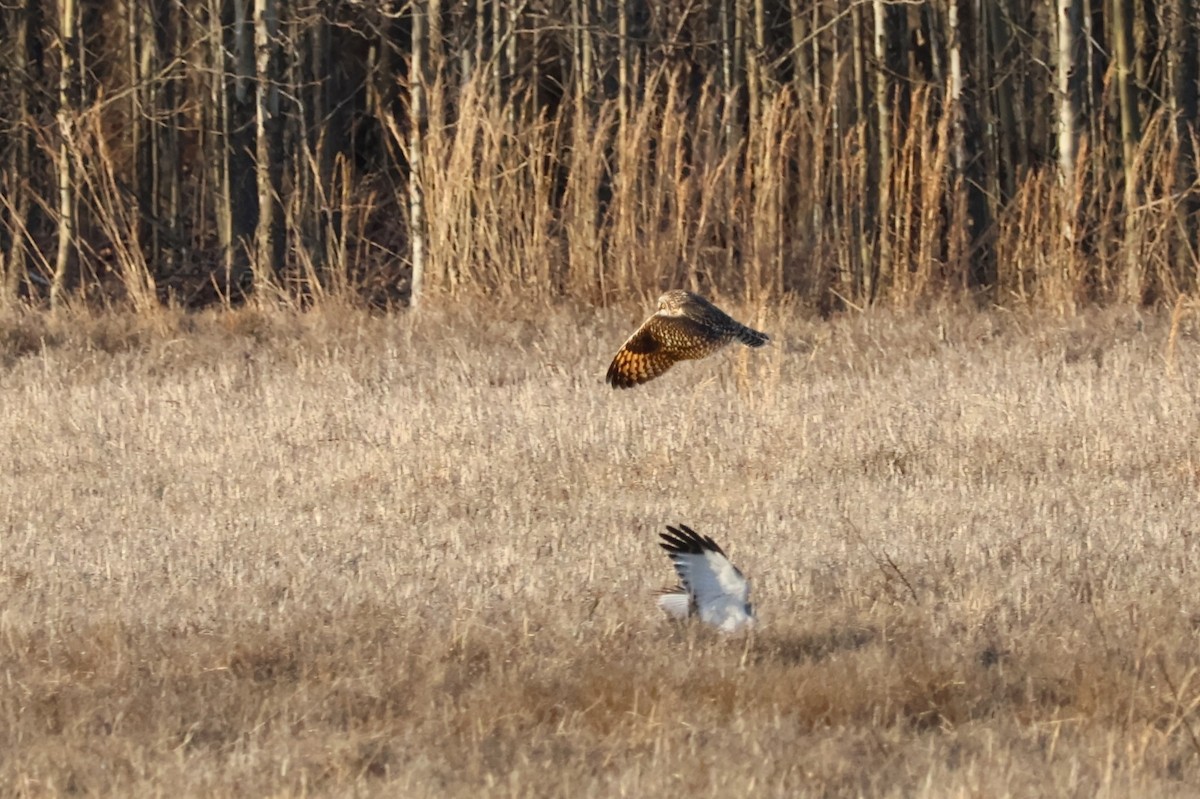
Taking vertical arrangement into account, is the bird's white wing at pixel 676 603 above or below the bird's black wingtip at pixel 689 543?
below

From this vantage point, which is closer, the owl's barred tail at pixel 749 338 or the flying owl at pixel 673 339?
the flying owl at pixel 673 339

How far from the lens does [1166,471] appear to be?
22.1 feet

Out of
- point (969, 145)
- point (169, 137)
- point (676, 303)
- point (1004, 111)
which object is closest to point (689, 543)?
point (676, 303)

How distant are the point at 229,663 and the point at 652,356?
1998 millimetres

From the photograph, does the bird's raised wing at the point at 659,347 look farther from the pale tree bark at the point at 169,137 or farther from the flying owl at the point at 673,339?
the pale tree bark at the point at 169,137

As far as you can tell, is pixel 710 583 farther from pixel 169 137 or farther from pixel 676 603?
pixel 169 137

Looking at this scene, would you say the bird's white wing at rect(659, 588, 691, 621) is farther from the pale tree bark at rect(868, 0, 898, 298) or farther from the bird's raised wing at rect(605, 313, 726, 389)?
the pale tree bark at rect(868, 0, 898, 298)

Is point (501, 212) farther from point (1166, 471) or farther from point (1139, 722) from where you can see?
point (1139, 722)

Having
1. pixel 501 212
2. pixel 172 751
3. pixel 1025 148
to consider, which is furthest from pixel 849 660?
pixel 1025 148

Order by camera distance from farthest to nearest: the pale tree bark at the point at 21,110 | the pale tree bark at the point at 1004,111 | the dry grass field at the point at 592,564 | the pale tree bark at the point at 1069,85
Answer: the pale tree bark at the point at 1004,111
the pale tree bark at the point at 21,110
the pale tree bark at the point at 1069,85
the dry grass field at the point at 592,564

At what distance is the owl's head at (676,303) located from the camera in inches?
233

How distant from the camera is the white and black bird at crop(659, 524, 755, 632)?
473 cm

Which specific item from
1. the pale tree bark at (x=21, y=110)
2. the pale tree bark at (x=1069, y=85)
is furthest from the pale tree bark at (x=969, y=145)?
the pale tree bark at (x=21, y=110)

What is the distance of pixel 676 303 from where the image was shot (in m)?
5.95
